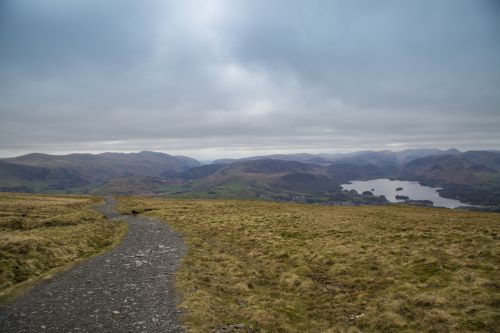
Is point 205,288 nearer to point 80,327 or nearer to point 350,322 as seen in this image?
point 80,327

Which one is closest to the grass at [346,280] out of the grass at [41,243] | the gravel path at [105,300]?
the gravel path at [105,300]

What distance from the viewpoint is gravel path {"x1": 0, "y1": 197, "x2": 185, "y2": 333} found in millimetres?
12336

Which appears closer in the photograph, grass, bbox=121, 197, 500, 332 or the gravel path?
the gravel path

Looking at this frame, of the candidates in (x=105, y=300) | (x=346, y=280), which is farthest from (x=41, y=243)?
(x=346, y=280)

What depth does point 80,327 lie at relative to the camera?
1220cm

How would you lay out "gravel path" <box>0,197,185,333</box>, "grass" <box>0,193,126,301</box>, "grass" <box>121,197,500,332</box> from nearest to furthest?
"gravel path" <box>0,197,185,333</box> → "grass" <box>121,197,500,332</box> → "grass" <box>0,193,126,301</box>

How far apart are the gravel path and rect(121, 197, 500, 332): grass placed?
1205 mm

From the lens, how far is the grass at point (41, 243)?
57.9ft

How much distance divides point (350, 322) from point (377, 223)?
25834 mm

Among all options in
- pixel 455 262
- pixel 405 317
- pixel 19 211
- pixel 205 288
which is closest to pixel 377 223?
pixel 455 262

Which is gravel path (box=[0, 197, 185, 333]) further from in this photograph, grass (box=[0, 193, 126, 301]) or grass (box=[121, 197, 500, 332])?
grass (box=[0, 193, 126, 301])

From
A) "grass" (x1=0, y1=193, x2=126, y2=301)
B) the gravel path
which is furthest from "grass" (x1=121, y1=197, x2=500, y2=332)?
"grass" (x1=0, y1=193, x2=126, y2=301)

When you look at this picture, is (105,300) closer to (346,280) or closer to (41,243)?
(41,243)

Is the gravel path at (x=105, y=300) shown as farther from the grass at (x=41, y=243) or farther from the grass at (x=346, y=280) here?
the grass at (x=41, y=243)
